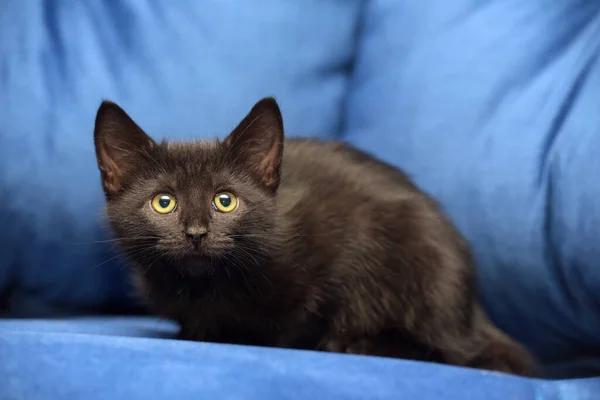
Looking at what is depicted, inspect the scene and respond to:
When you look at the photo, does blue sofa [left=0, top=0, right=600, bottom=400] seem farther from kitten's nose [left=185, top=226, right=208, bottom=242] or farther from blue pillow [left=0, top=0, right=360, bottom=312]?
kitten's nose [left=185, top=226, right=208, bottom=242]

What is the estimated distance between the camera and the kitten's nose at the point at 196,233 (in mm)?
1196

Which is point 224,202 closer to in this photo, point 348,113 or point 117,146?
point 117,146

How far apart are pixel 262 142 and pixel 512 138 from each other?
57 centimetres

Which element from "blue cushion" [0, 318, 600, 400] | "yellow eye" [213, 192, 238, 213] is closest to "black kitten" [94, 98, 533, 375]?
"yellow eye" [213, 192, 238, 213]

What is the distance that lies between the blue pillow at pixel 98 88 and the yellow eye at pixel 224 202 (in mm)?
400

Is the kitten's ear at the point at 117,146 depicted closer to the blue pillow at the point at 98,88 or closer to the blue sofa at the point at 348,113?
the blue sofa at the point at 348,113

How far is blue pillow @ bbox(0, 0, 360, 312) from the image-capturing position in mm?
1555

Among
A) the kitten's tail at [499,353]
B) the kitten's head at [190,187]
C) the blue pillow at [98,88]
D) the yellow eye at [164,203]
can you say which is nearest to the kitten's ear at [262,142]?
the kitten's head at [190,187]

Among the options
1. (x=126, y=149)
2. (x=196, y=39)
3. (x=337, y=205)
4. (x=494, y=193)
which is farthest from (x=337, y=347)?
(x=196, y=39)

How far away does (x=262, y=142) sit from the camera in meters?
1.37

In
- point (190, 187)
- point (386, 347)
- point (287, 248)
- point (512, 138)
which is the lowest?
point (386, 347)

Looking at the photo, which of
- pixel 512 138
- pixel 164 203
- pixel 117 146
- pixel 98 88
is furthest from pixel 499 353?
pixel 98 88

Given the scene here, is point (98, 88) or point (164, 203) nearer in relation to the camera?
point (164, 203)

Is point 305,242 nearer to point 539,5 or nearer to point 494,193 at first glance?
point 494,193
